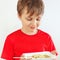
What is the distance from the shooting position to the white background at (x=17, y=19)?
4.10 ft

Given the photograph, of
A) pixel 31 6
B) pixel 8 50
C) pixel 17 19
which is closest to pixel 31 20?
pixel 31 6

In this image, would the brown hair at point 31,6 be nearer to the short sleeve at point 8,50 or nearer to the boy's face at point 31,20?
the boy's face at point 31,20

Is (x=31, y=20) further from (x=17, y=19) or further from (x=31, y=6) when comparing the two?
(x=17, y=19)

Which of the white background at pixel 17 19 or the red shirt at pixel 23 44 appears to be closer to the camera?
the red shirt at pixel 23 44

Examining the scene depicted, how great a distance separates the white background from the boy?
33 centimetres

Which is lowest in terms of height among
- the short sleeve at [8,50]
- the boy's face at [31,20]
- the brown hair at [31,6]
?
the short sleeve at [8,50]

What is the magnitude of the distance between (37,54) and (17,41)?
4.9 inches

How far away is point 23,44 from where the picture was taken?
3.02 ft

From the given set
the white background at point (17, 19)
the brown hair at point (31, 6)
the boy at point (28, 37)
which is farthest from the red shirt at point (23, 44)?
the white background at point (17, 19)

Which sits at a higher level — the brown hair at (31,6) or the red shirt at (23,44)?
the brown hair at (31,6)

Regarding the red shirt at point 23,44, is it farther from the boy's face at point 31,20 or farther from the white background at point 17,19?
the white background at point 17,19

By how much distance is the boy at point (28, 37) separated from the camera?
89 centimetres

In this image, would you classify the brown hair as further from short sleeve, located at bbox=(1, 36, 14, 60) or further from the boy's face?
short sleeve, located at bbox=(1, 36, 14, 60)

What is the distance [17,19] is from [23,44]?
39cm
